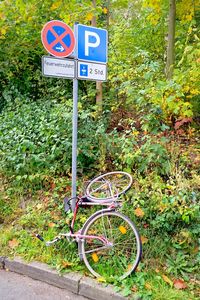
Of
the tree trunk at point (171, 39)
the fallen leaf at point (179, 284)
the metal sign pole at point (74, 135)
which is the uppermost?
the tree trunk at point (171, 39)

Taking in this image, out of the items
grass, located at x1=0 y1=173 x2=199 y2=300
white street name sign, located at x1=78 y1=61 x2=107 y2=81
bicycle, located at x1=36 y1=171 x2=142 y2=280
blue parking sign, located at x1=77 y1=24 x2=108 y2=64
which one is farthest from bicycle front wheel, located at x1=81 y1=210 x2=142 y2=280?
blue parking sign, located at x1=77 y1=24 x2=108 y2=64

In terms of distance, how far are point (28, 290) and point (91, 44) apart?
2.46 meters

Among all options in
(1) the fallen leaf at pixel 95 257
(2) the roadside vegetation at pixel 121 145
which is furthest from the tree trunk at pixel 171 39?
(1) the fallen leaf at pixel 95 257

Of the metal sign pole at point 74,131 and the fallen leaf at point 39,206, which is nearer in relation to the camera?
the metal sign pole at point 74,131

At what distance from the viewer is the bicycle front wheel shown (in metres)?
2.59

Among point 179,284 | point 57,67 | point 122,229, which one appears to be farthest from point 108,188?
point 57,67

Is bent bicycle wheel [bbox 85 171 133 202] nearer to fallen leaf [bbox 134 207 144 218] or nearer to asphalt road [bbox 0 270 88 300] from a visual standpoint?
fallen leaf [bbox 134 207 144 218]

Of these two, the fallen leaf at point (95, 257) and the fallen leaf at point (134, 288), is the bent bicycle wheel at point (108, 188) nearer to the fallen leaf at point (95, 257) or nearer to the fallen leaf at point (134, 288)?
the fallen leaf at point (95, 257)

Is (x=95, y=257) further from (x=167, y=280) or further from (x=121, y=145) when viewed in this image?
(x=121, y=145)

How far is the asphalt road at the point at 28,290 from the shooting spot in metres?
2.49

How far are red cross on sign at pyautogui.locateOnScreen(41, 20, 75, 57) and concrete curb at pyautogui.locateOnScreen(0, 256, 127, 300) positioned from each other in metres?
2.08

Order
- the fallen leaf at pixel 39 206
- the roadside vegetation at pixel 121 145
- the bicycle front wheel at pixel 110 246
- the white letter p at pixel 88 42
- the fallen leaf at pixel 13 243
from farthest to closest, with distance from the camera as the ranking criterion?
1. the fallen leaf at pixel 39 206
2. the fallen leaf at pixel 13 243
3. the white letter p at pixel 88 42
4. the roadside vegetation at pixel 121 145
5. the bicycle front wheel at pixel 110 246

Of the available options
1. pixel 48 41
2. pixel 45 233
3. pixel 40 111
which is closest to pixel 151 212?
pixel 45 233

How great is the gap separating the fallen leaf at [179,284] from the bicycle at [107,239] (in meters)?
0.39
